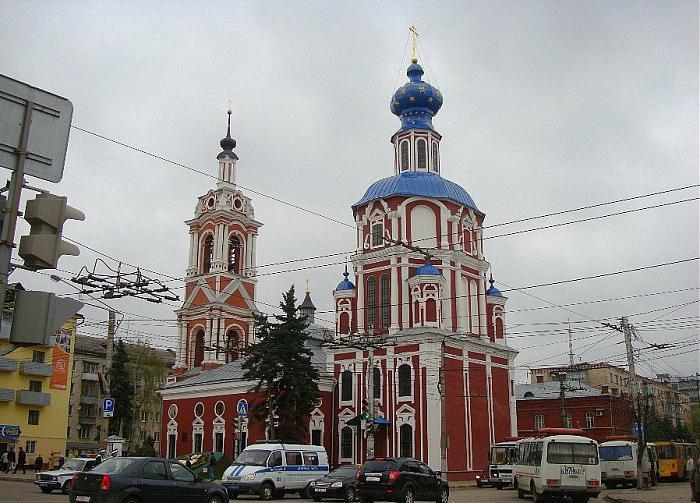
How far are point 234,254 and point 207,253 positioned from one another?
7.64 ft

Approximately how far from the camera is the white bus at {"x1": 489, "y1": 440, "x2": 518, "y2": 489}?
37188 mm

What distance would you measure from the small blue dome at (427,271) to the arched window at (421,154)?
9496 mm

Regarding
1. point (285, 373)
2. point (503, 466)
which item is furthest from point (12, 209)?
point (285, 373)

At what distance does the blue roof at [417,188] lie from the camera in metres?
49.6

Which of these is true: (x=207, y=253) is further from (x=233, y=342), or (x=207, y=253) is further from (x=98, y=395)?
(x=98, y=395)

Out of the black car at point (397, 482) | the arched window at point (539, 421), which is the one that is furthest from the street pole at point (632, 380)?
the arched window at point (539, 421)

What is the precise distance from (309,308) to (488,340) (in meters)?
27.2

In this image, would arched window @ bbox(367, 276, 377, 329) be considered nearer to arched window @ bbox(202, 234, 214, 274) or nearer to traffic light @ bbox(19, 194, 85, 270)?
arched window @ bbox(202, 234, 214, 274)

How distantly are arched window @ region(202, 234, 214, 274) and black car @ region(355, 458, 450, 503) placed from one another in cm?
4290

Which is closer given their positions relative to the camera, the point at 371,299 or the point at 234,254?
the point at 371,299

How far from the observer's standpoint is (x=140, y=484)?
50.5 ft

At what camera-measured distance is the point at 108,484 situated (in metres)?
14.9

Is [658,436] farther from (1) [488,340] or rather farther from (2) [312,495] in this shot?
(2) [312,495]

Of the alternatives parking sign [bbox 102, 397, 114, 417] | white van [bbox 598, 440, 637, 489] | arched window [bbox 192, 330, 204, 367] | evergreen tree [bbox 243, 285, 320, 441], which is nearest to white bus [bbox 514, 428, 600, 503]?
white van [bbox 598, 440, 637, 489]
